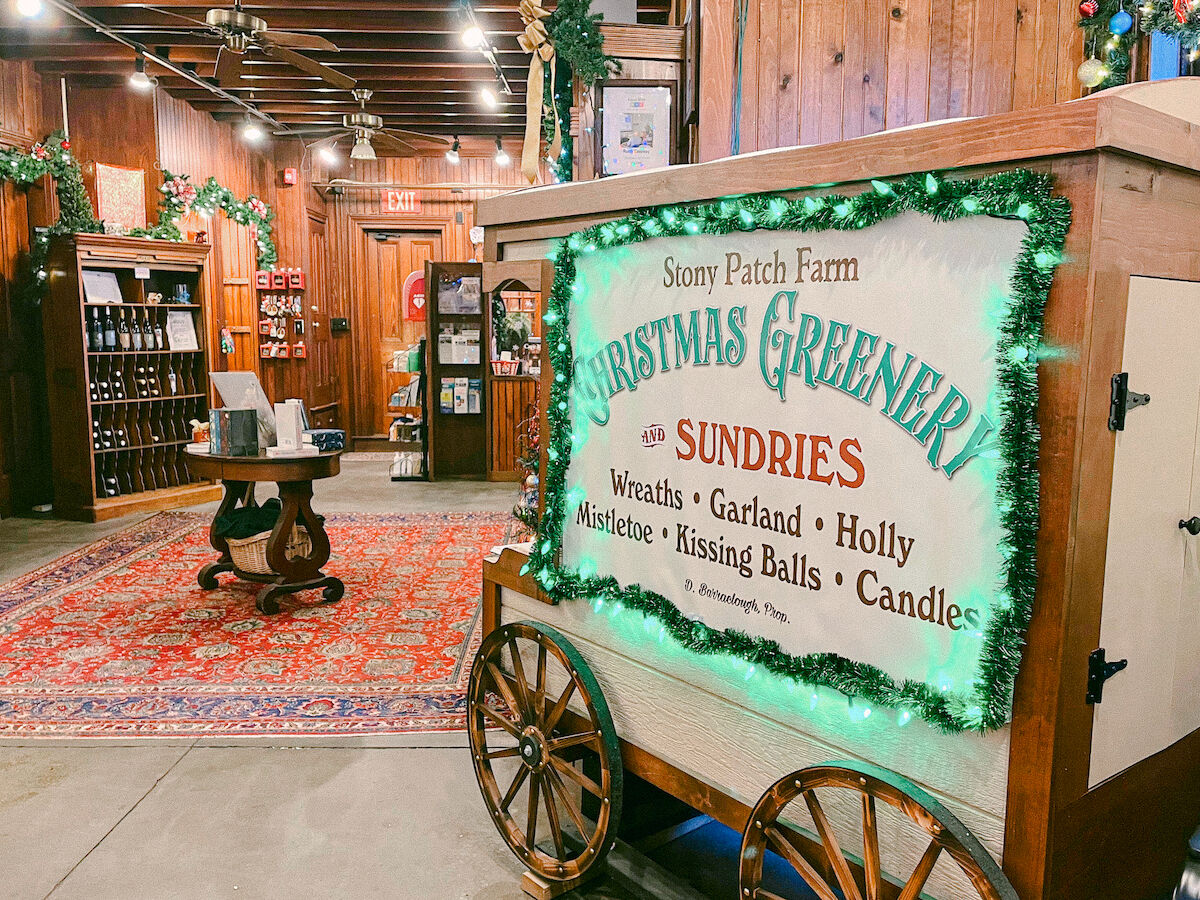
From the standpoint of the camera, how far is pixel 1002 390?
1.30 meters

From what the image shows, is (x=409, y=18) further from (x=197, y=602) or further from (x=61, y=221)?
(x=197, y=602)

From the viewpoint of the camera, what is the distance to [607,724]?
2.05 metres

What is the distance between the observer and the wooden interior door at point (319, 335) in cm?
1012

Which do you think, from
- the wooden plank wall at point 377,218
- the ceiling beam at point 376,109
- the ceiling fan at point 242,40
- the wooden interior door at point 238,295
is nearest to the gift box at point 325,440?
the ceiling fan at point 242,40

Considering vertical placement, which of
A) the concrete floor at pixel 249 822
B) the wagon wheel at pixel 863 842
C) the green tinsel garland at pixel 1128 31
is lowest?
the concrete floor at pixel 249 822

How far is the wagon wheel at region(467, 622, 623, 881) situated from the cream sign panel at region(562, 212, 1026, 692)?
286mm

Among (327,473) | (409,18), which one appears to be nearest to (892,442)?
(327,473)

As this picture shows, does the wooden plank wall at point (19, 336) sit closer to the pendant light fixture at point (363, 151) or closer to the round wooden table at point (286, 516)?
the pendant light fixture at point (363, 151)

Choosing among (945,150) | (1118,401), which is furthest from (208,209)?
(1118,401)

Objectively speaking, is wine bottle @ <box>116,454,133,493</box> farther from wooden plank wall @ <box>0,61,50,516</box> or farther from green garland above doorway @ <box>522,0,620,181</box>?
green garland above doorway @ <box>522,0,620,181</box>

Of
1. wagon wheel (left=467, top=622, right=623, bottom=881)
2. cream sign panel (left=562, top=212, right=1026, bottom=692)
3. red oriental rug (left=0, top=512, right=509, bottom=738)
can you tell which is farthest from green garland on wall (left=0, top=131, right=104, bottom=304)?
cream sign panel (left=562, top=212, right=1026, bottom=692)

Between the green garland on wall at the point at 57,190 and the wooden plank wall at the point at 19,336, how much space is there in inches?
5.8

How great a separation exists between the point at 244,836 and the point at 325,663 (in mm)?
1365

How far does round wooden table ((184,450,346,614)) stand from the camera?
451cm
